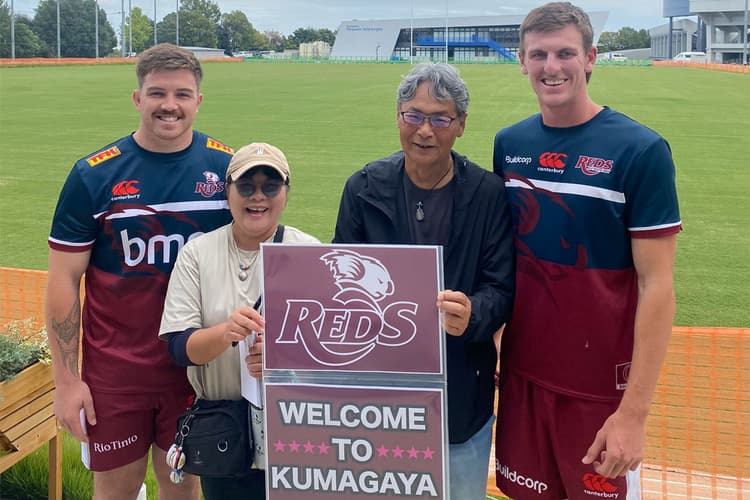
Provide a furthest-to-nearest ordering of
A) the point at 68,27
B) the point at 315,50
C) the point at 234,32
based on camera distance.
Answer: the point at 315,50, the point at 234,32, the point at 68,27

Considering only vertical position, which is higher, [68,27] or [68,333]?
[68,27]

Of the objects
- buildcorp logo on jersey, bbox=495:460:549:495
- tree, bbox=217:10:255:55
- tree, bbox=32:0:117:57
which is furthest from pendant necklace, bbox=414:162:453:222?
tree, bbox=217:10:255:55

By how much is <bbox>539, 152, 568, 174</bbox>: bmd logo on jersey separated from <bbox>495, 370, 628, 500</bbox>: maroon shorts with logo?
2.65 feet

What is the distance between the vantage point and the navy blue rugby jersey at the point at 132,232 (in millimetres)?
3057

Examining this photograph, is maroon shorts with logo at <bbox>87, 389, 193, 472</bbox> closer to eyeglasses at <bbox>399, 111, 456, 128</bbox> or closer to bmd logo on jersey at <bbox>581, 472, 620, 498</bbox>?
eyeglasses at <bbox>399, 111, 456, 128</bbox>

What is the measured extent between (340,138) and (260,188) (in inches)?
667

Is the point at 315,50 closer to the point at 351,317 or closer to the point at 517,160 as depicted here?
the point at 517,160

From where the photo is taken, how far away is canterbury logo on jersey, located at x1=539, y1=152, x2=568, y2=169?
2.77 m

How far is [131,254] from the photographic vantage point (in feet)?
10.2

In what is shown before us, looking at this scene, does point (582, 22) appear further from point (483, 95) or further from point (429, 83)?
point (483, 95)

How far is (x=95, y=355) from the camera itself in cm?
320

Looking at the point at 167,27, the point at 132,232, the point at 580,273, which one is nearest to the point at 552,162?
the point at 580,273

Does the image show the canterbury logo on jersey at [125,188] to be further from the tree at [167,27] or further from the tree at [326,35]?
the tree at [326,35]

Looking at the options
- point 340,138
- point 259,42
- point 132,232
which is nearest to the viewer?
point 132,232
